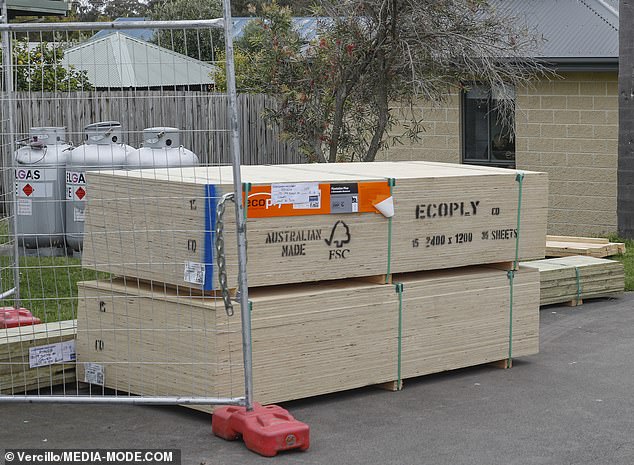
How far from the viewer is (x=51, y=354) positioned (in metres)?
7.65

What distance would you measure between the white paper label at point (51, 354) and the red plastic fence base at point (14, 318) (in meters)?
0.67

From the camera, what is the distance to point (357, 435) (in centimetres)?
666

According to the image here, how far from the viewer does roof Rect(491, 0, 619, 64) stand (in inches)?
Answer: 637

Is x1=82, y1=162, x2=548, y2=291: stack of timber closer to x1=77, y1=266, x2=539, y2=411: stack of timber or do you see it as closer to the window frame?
x1=77, y1=266, x2=539, y2=411: stack of timber

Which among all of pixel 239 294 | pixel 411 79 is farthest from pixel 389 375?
pixel 411 79

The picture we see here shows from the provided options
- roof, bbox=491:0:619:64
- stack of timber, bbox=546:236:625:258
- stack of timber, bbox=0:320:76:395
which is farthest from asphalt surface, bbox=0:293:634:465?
roof, bbox=491:0:619:64

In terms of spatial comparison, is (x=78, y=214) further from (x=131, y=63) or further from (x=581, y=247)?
(x=131, y=63)

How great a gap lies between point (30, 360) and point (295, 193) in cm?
226

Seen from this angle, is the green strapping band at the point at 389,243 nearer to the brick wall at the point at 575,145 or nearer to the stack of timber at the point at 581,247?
the stack of timber at the point at 581,247

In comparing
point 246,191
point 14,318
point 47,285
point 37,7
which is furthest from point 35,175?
point 246,191

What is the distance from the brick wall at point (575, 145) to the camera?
1630 cm

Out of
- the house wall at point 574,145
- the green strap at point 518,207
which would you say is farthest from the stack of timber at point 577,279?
the house wall at point 574,145

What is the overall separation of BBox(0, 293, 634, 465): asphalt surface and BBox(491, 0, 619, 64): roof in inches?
341

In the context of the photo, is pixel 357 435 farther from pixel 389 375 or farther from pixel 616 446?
pixel 616 446
